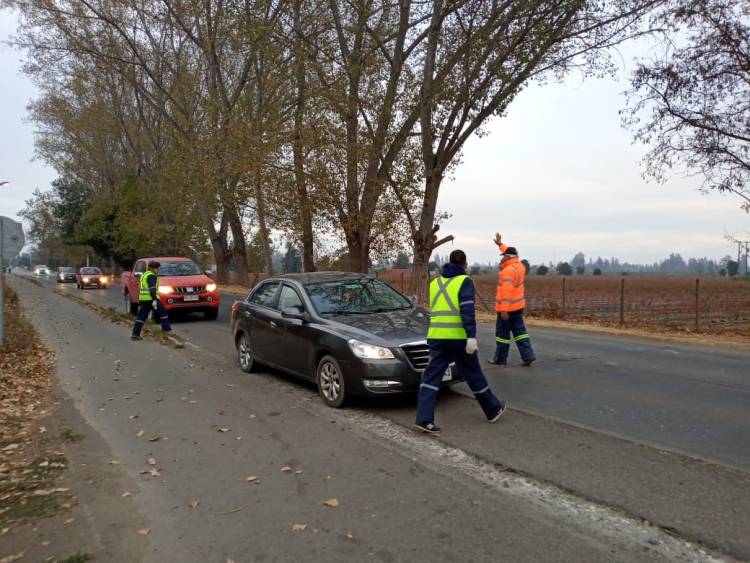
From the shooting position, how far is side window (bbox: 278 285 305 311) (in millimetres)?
7664

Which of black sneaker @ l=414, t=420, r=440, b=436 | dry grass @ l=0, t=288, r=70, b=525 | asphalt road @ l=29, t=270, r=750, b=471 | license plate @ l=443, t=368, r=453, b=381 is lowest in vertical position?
dry grass @ l=0, t=288, r=70, b=525

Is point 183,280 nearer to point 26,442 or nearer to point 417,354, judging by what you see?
point 26,442

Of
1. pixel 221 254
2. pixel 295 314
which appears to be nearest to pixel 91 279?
pixel 221 254

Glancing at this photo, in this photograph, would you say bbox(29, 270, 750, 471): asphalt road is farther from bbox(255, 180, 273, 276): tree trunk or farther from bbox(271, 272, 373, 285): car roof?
bbox(255, 180, 273, 276): tree trunk

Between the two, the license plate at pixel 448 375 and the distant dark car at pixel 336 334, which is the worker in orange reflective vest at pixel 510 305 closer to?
the distant dark car at pixel 336 334

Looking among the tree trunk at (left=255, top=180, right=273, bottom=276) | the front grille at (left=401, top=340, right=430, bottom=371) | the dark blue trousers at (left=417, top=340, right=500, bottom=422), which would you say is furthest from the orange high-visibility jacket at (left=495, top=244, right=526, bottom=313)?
the tree trunk at (left=255, top=180, right=273, bottom=276)

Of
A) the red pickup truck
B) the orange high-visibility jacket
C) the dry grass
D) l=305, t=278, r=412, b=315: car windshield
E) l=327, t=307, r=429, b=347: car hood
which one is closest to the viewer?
the dry grass

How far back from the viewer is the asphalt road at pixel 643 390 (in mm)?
5404

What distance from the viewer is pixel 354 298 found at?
7617 millimetres

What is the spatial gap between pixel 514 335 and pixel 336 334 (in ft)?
10.9

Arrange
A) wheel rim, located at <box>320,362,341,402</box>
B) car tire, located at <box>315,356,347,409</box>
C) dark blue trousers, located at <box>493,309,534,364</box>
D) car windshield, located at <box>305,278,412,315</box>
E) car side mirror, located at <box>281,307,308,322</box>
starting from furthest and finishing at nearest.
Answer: dark blue trousers, located at <box>493,309,534,364</box> < car windshield, located at <box>305,278,412,315</box> < car side mirror, located at <box>281,307,308,322</box> < wheel rim, located at <box>320,362,341,402</box> < car tire, located at <box>315,356,347,409</box>

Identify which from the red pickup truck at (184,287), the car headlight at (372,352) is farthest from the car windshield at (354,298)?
the red pickup truck at (184,287)

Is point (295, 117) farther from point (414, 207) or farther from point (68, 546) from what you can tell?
point (68, 546)

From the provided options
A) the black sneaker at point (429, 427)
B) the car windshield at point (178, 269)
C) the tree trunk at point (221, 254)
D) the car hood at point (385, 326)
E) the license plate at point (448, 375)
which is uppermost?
the tree trunk at point (221, 254)
